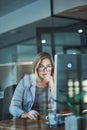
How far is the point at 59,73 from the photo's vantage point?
7.61 feet

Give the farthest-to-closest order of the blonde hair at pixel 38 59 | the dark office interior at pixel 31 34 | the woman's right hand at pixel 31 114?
the dark office interior at pixel 31 34 → the blonde hair at pixel 38 59 → the woman's right hand at pixel 31 114

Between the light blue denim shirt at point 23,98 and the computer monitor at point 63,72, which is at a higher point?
the computer monitor at point 63,72

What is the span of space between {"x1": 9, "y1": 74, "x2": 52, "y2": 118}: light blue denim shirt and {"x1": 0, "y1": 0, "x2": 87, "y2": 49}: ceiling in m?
0.55

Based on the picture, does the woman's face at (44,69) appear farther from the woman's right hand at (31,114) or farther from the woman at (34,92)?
the woman's right hand at (31,114)

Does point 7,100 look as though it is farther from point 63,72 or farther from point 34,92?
point 63,72

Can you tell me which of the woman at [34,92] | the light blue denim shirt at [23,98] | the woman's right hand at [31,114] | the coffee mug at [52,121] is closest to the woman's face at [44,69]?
the woman at [34,92]

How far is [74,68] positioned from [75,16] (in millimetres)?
1378

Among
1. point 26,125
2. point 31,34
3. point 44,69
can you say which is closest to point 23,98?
point 44,69

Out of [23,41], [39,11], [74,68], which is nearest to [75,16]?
[39,11]

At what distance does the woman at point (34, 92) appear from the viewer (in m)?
2.99

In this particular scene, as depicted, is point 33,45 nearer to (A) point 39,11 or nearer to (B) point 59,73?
(A) point 39,11

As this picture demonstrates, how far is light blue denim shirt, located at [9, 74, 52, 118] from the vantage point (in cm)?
304

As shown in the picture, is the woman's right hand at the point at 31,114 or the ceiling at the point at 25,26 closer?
the woman's right hand at the point at 31,114

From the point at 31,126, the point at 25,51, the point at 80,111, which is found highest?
the point at 25,51
